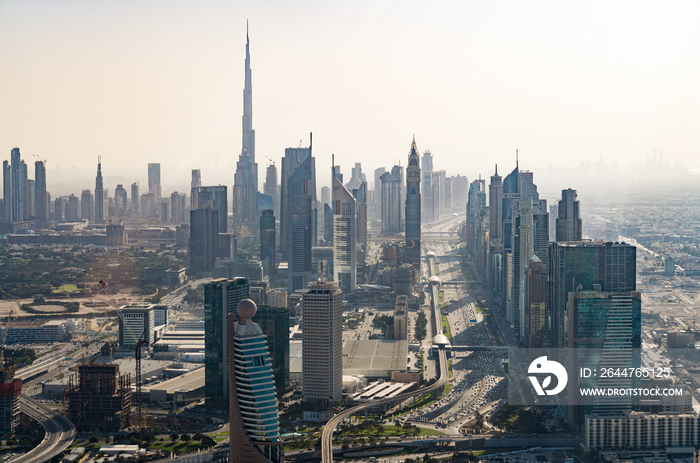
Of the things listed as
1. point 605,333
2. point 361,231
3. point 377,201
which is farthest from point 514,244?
point 377,201

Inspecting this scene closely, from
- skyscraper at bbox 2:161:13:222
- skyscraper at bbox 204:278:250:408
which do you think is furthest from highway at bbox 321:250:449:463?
skyscraper at bbox 2:161:13:222

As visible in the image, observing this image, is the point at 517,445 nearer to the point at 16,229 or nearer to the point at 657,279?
the point at 657,279

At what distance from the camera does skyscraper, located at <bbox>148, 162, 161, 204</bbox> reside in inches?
1247

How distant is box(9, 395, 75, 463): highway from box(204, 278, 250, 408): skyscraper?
2.31 metres

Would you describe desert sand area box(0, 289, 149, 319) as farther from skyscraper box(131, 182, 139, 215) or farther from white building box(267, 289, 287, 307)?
skyscraper box(131, 182, 139, 215)

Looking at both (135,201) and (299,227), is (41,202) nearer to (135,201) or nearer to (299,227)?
(135,201)

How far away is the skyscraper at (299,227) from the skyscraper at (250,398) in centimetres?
1488

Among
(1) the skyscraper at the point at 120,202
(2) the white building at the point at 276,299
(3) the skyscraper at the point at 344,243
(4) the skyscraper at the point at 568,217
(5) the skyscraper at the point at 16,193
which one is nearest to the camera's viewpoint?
(4) the skyscraper at the point at 568,217

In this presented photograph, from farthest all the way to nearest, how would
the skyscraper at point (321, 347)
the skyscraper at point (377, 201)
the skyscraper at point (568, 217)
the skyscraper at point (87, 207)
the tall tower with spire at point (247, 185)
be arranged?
1. the skyscraper at point (377, 201)
2. the skyscraper at point (87, 207)
3. the tall tower with spire at point (247, 185)
4. the skyscraper at point (568, 217)
5. the skyscraper at point (321, 347)

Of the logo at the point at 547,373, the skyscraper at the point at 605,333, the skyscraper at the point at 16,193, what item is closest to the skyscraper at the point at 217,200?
the skyscraper at the point at 16,193

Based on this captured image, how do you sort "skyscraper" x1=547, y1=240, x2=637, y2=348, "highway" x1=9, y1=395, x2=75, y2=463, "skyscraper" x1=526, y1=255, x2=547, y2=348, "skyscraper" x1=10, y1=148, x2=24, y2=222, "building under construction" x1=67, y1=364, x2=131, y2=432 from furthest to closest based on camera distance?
1. "skyscraper" x1=10, y1=148, x2=24, y2=222
2. "skyscraper" x1=526, y1=255, x2=547, y2=348
3. "skyscraper" x1=547, y1=240, x2=637, y2=348
4. "building under construction" x1=67, y1=364, x2=131, y2=432
5. "highway" x1=9, y1=395, x2=75, y2=463

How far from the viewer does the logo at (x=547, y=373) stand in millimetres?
13367

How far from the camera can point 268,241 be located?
2786 cm

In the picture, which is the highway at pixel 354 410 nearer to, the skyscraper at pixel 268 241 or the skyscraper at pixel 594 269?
the skyscraper at pixel 594 269
